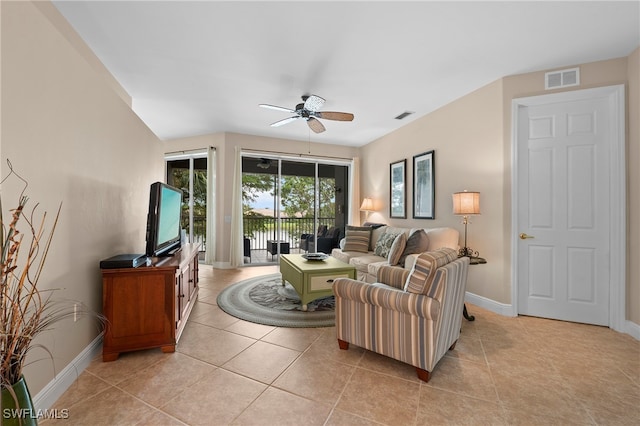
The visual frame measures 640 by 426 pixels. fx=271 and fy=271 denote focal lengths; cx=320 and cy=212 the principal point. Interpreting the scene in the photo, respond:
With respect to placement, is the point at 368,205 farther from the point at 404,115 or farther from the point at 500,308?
the point at 500,308

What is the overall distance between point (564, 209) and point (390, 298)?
2398 millimetres

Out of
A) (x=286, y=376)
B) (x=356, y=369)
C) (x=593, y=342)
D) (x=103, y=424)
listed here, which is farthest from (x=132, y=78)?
(x=593, y=342)

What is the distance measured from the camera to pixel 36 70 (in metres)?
1.53

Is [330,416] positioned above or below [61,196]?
below

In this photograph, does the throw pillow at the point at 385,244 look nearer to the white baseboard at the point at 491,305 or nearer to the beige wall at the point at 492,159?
the beige wall at the point at 492,159

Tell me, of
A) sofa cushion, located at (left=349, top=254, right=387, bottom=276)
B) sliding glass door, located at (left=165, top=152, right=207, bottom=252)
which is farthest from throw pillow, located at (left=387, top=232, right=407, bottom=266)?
sliding glass door, located at (left=165, top=152, right=207, bottom=252)

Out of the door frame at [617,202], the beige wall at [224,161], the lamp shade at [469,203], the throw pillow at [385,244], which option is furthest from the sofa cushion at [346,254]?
the door frame at [617,202]

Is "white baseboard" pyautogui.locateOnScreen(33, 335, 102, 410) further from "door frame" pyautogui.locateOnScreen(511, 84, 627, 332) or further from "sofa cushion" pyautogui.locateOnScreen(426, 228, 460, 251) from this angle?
"door frame" pyautogui.locateOnScreen(511, 84, 627, 332)

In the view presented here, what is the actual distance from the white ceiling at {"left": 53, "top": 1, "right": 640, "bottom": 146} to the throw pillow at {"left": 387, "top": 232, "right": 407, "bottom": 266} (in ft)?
6.22

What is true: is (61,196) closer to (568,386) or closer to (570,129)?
(568,386)

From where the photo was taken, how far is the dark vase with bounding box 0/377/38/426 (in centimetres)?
102

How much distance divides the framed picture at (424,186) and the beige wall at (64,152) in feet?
12.8

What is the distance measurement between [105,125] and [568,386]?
399 cm

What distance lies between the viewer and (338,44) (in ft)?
8.10
